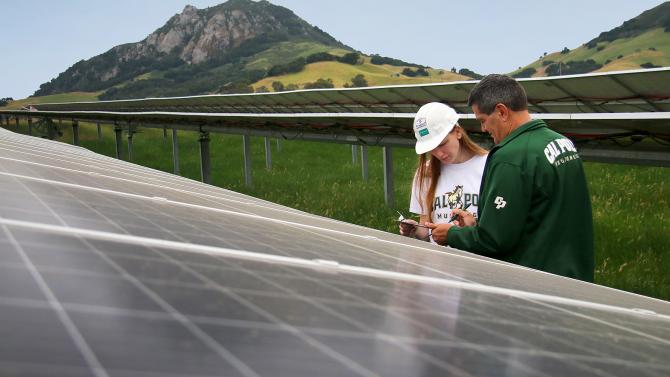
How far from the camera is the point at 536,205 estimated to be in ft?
12.5

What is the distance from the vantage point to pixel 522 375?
4.97ft

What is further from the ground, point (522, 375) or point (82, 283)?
point (82, 283)

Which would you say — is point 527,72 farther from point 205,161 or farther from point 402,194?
point 402,194

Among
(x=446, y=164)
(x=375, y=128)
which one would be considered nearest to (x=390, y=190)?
(x=375, y=128)

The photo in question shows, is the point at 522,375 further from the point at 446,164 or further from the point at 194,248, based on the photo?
the point at 446,164

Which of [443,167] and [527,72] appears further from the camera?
[527,72]

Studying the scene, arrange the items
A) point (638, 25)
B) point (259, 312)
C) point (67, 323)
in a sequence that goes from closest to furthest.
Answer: point (67, 323) < point (259, 312) < point (638, 25)

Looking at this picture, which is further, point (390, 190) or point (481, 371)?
point (390, 190)

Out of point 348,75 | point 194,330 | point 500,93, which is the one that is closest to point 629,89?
point 500,93

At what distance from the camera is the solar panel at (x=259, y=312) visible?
4.07 feet

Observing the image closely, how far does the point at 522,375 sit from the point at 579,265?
8.98ft

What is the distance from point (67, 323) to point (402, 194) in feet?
51.1

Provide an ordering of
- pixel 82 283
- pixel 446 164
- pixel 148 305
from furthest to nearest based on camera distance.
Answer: pixel 446 164
pixel 82 283
pixel 148 305

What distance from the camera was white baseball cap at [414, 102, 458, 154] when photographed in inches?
181
